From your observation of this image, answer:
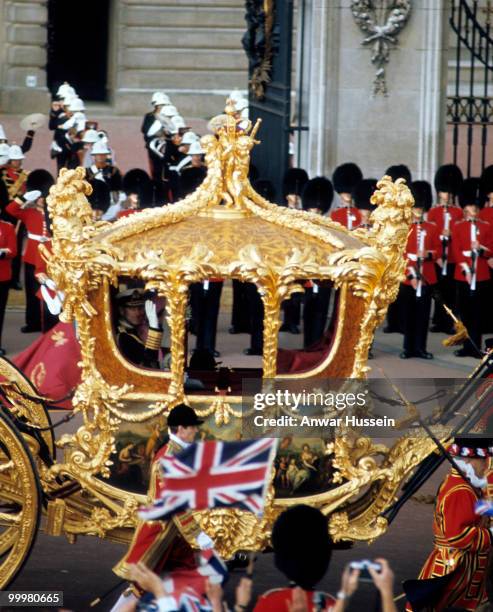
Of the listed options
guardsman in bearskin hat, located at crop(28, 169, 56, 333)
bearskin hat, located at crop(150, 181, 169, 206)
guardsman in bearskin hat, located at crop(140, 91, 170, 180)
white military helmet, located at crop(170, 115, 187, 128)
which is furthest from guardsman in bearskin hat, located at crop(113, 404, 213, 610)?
white military helmet, located at crop(170, 115, 187, 128)

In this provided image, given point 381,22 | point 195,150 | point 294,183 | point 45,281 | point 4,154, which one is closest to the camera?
point 45,281

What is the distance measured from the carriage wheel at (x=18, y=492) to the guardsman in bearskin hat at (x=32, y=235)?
24.9 ft

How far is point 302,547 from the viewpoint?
21.1ft

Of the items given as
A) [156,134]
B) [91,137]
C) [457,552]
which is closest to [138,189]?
[91,137]

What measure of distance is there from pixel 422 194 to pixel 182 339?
800 centimetres

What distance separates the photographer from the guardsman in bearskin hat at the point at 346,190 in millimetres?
16375

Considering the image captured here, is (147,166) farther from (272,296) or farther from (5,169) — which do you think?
(272,296)

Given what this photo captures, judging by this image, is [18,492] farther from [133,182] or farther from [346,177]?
[133,182]

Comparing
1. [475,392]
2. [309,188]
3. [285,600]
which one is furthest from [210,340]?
[285,600]

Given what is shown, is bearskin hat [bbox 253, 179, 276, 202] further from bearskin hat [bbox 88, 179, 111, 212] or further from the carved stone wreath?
the carved stone wreath

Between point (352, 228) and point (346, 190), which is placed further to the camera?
point (346, 190)

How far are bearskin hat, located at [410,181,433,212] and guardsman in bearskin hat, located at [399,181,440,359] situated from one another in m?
0.03

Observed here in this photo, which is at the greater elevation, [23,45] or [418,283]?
[23,45]

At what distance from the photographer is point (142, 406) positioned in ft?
29.1
